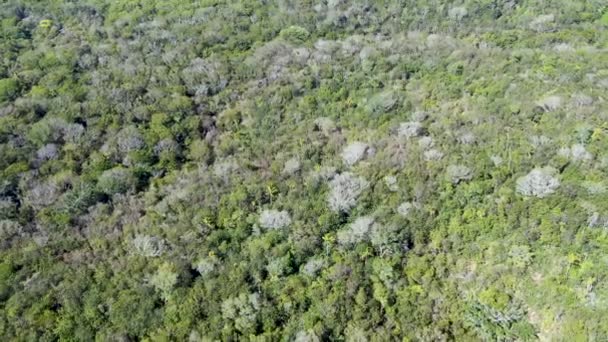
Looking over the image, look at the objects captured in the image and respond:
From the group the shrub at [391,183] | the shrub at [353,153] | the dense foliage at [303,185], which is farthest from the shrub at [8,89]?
the shrub at [391,183]

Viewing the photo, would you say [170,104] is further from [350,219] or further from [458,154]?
[458,154]

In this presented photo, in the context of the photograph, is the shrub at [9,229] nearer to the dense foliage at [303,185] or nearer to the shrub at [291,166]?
the dense foliage at [303,185]

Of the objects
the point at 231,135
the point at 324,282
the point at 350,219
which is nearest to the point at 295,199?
the point at 350,219

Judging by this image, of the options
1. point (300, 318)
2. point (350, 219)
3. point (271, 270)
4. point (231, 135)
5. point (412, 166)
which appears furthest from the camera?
point (231, 135)

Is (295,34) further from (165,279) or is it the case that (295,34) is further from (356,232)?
(165,279)

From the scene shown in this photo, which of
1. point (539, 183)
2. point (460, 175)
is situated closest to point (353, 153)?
point (460, 175)
